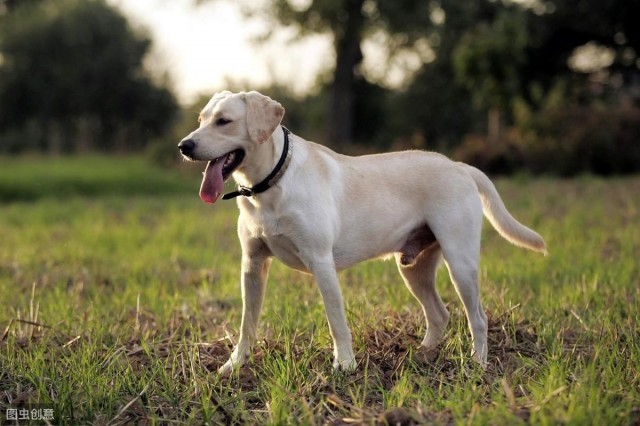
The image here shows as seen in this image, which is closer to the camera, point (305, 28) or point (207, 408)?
point (207, 408)

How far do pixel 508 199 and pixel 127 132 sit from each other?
24.4 m

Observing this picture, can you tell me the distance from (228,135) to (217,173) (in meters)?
0.22

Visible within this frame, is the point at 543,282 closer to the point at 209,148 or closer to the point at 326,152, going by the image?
the point at 326,152

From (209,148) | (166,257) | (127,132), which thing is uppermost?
(209,148)

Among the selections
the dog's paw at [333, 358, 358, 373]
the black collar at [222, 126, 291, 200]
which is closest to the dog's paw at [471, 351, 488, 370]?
the dog's paw at [333, 358, 358, 373]

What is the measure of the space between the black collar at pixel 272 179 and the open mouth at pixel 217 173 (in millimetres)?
159

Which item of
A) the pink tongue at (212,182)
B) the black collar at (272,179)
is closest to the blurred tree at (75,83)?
the black collar at (272,179)

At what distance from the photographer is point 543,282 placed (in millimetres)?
6277

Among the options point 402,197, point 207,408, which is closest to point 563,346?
point 402,197

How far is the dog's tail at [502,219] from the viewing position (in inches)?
187

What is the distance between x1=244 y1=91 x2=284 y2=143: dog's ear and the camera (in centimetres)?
394

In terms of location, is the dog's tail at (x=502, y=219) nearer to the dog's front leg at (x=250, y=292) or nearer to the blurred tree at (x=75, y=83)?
the dog's front leg at (x=250, y=292)

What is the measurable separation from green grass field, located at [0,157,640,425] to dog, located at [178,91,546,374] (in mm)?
270

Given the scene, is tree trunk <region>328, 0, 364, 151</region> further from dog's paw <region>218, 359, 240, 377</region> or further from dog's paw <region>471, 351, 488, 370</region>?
dog's paw <region>218, 359, 240, 377</region>
